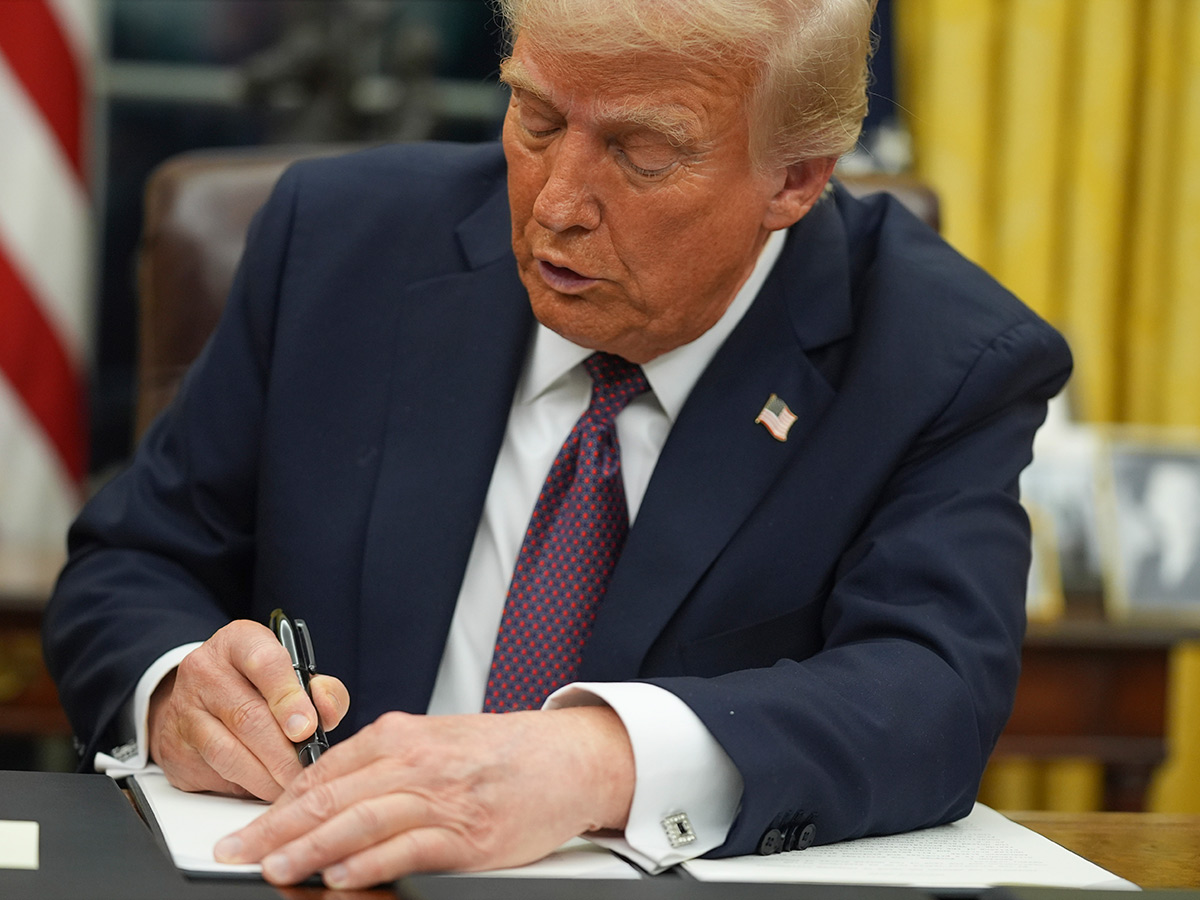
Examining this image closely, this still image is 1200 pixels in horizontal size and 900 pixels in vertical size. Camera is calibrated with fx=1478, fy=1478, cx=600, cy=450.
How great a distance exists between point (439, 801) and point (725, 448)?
2.04ft

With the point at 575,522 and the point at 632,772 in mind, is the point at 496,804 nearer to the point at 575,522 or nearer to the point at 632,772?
the point at 632,772

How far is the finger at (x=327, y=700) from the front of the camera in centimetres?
116

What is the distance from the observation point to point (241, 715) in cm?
116

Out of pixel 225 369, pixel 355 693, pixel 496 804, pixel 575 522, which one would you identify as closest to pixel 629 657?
pixel 575 522

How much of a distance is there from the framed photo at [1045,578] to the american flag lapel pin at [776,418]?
1.11 meters

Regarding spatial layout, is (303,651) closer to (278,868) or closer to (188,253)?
(278,868)

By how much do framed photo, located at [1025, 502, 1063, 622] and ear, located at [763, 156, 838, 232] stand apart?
43.9 inches

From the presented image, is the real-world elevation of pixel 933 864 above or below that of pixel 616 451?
below

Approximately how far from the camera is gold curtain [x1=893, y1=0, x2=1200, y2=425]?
306 centimetres

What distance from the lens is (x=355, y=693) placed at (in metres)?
1.50

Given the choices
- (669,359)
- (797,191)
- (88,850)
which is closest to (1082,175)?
(797,191)

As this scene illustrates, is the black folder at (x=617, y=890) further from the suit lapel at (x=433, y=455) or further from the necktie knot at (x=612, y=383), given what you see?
the necktie knot at (x=612, y=383)

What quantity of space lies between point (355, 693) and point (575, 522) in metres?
0.28

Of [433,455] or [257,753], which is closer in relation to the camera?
[257,753]
